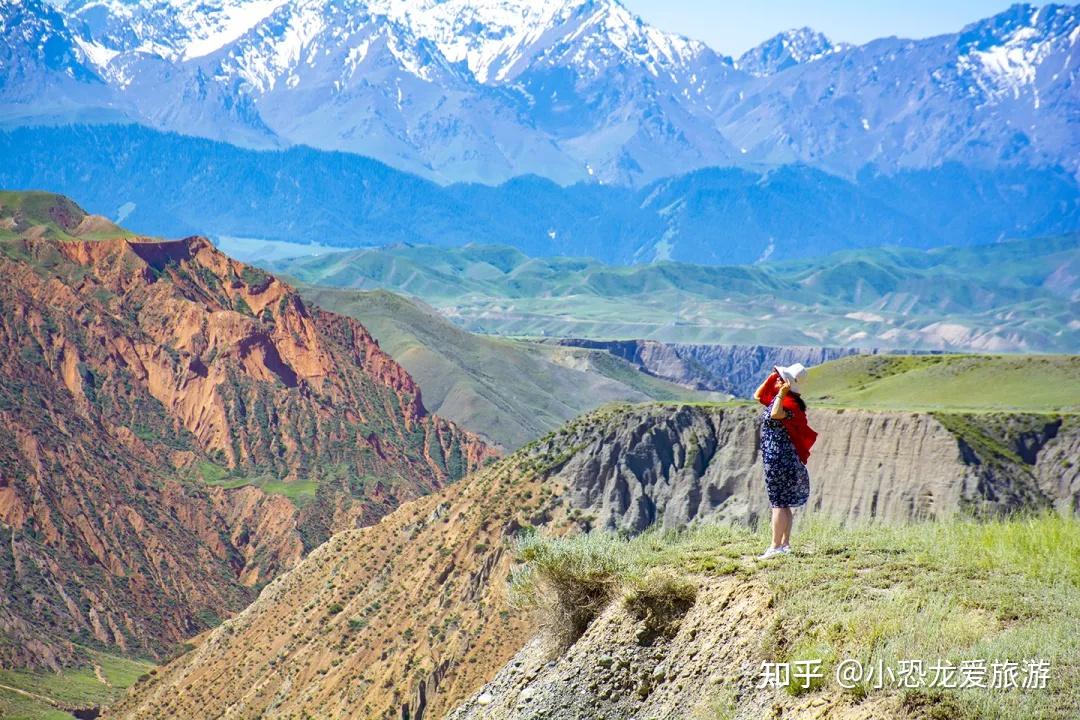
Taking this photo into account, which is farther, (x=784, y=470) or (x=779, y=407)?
(x=784, y=470)

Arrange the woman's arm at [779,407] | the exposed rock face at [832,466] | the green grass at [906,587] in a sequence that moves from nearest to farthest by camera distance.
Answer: the green grass at [906,587] < the woman's arm at [779,407] < the exposed rock face at [832,466]

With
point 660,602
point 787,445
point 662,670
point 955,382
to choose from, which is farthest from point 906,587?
point 955,382

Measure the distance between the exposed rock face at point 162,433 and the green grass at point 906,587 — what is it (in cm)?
7852

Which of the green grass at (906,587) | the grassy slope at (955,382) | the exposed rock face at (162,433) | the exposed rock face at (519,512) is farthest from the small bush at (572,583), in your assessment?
the exposed rock face at (162,433)

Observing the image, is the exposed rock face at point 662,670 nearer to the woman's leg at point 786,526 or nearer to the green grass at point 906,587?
the green grass at point 906,587

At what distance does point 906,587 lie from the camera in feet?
53.8

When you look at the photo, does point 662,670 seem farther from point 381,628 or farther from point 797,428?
point 381,628

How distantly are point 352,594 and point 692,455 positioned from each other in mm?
14357

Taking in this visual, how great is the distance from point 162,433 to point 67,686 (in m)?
55.2

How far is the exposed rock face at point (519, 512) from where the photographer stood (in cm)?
5431

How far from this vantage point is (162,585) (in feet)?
370

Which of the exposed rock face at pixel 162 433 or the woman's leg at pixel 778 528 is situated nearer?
the woman's leg at pixel 778 528

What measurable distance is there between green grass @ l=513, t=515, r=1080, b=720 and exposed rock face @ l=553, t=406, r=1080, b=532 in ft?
120

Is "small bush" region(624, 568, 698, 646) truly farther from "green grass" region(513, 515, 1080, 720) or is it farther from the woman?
the woman
